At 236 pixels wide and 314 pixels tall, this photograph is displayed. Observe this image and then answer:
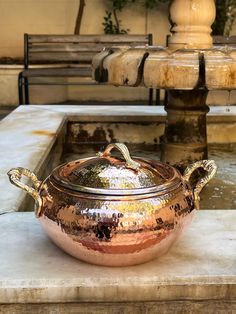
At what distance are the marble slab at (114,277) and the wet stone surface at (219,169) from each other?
97 cm

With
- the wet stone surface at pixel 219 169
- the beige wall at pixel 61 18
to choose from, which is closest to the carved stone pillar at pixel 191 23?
the wet stone surface at pixel 219 169

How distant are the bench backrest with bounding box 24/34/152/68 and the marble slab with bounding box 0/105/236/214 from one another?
1.92 m

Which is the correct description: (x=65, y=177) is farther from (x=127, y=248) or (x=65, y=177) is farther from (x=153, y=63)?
(x=153, y=63)

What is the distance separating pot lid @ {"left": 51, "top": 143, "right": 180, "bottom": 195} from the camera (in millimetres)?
990

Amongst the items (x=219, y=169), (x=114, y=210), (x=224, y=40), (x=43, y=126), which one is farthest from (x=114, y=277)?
(x=224, y=40)

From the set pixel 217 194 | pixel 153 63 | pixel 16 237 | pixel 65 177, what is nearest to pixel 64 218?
pixel 65 177

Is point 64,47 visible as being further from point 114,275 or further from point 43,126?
point 114,275

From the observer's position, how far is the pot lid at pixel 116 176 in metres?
0.99

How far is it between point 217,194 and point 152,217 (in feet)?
4.02

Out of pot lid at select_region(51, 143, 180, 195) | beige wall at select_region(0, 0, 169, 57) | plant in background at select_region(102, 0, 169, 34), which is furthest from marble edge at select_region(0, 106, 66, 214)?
beige wall at select_region(0, 0, 169, 57)

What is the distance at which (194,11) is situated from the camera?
6.66ft

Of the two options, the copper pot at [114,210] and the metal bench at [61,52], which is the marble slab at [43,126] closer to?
the copper pot at [114,210]

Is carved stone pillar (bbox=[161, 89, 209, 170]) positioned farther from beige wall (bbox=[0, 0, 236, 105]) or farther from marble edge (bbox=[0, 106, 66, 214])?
beige wall (bbox=[0, 0, 236, 105])

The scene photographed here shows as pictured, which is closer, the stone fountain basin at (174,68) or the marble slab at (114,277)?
the marble slab at (114,277)
